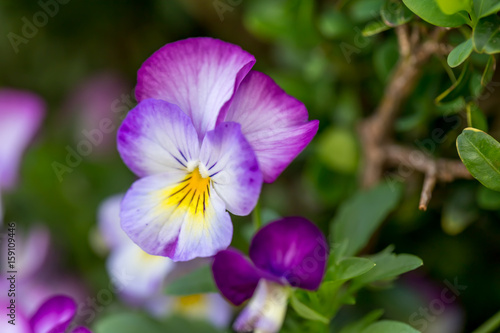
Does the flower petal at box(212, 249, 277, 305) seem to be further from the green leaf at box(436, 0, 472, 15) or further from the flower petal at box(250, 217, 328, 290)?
the green leaf at box(436, 0, 472, 15)

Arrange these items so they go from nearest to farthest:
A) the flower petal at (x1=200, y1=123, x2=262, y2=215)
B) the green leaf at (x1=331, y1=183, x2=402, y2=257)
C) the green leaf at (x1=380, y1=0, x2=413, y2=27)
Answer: the flower petal at (x1=200, y1=123, x2=262, y2=215) < the green leaf at (x1=380, y1=0, x2=413, y2=27) < the green leaf at (x1=331, y1=183, x2=402, y2=257)

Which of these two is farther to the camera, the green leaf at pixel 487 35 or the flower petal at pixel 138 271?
Answer: the flower petal at pixel 138 271

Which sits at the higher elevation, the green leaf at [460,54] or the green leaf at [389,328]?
the green leaf at [460,54]

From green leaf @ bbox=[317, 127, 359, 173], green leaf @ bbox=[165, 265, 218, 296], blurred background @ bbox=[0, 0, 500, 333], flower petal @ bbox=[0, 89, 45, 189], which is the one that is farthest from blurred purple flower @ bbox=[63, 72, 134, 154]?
green leaf @ bbox=[165, 265, 218, 296]

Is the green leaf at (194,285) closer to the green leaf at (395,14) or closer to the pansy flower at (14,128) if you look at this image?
the green leaf at (395,14)

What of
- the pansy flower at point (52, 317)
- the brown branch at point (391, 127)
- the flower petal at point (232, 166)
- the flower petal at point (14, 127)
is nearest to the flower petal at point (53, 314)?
the pansy flower at point (52, 317)

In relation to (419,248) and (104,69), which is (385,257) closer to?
(419,248)

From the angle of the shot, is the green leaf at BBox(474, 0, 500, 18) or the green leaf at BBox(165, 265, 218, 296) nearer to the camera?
the green leaf at BBox(474, 0, 500, 18)
